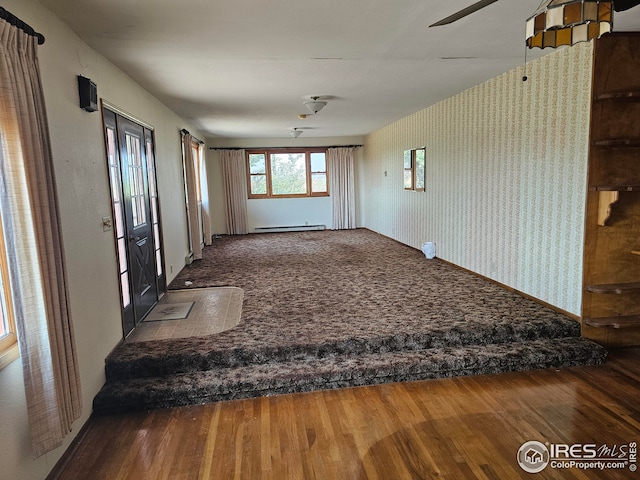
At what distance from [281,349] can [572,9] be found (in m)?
2.63

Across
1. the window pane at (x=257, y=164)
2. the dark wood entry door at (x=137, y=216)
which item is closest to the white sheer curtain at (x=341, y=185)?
the window pane at (x=257, y=164)

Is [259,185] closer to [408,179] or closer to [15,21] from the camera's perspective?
[408,179]

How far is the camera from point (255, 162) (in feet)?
33.0

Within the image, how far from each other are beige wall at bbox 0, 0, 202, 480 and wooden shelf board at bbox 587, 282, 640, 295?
12.3ft

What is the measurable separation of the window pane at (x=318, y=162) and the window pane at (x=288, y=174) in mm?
222

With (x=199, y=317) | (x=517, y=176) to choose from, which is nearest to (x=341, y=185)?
(x=517, y=176)

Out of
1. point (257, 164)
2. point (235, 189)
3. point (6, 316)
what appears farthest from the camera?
point (257, 164)

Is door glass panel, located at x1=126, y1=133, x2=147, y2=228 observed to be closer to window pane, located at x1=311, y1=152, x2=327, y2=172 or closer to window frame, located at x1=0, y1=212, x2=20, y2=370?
window frame, located at x1=0, y1=212, x2=20, y2=370

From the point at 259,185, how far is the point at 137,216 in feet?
20.5

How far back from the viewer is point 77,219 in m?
2.62

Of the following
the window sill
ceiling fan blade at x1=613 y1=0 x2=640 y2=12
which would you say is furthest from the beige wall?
ceiling fan blade at x1=613 y1=0 x2=640 y2=12

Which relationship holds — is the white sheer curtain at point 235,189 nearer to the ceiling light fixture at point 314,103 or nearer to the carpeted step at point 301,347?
the ceiling light fixture at point 314,103

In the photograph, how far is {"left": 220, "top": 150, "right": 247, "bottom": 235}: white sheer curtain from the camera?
9789 mm

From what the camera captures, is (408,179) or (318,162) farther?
(318,162)
